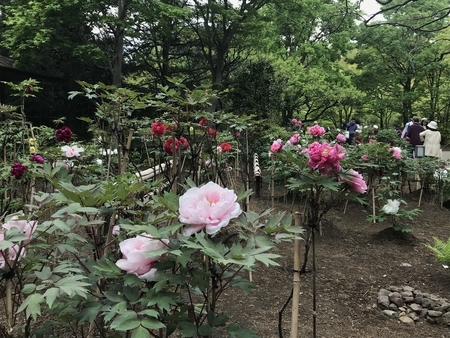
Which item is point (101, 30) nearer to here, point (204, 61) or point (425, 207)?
point (204, 61)

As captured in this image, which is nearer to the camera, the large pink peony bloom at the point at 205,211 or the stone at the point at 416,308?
the large pink peony bloom at the point at 205,211

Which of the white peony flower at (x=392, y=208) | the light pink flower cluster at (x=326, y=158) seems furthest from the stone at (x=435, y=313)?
the light pink flower cluster at (x=326, y=158)

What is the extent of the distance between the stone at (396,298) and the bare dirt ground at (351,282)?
0.45ft

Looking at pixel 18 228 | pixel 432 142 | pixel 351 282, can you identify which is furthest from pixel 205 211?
pixel 432 142

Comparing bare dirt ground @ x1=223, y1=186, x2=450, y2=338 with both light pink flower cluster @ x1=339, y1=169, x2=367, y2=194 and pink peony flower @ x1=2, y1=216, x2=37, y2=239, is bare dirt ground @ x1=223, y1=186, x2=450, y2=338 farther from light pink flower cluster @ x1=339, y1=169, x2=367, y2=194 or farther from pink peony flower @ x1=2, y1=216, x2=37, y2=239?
pink peony flower @ x1=2, y1=216, x2=37, y2=239

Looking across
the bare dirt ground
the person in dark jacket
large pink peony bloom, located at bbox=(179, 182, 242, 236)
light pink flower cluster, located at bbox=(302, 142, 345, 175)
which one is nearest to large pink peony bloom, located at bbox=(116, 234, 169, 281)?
large pink peony bloom, located at bbox=(179, 182, 242, 236)

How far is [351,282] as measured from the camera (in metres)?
3.37

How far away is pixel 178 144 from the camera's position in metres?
2.75

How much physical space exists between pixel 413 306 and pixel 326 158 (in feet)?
6.22

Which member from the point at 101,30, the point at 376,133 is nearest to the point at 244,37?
the point at 101,30

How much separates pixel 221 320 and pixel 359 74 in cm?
1824

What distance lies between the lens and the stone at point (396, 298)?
→ 293 cm

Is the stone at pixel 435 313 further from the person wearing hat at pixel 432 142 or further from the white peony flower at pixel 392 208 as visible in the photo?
the person wearing hat at pixel 432 142

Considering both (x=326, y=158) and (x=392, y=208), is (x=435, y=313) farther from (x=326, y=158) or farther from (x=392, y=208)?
(x=326, y=158)
